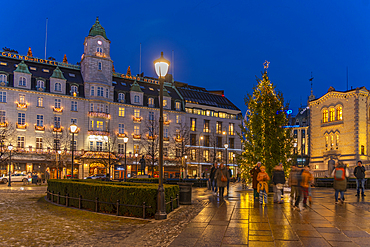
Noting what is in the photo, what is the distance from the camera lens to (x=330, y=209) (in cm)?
1504

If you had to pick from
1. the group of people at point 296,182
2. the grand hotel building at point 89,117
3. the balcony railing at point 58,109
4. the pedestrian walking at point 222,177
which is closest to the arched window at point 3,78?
the grand hotel building at point 89,117

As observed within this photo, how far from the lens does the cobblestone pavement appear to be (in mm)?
9414

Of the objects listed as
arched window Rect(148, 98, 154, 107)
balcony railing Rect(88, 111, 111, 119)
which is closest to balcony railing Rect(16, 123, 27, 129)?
balcony railing Rect(88, 111, 111, 119)

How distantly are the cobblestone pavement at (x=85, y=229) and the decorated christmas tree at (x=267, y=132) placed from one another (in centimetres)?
1117

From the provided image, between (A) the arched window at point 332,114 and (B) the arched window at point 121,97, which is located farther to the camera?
(B) the arched window at point 121,97

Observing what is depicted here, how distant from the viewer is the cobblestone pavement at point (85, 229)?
9.41 m

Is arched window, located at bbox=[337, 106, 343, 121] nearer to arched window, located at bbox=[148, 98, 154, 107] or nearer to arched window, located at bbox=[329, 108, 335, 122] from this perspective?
arched window, located at bbox=[329, 108, 335, 122]

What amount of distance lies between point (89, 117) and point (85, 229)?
5015 cm

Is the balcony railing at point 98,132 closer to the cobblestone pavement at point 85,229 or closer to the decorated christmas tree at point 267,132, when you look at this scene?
the decorated christmas tree at point 267,132

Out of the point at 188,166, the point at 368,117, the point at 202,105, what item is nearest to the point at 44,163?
the point at 188,166

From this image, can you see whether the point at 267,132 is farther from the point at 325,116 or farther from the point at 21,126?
the point at 21,126

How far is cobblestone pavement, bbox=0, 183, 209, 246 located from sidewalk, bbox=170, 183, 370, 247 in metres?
0.69

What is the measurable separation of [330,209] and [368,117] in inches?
1287

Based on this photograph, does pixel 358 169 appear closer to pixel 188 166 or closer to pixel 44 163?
pixel 44 163
